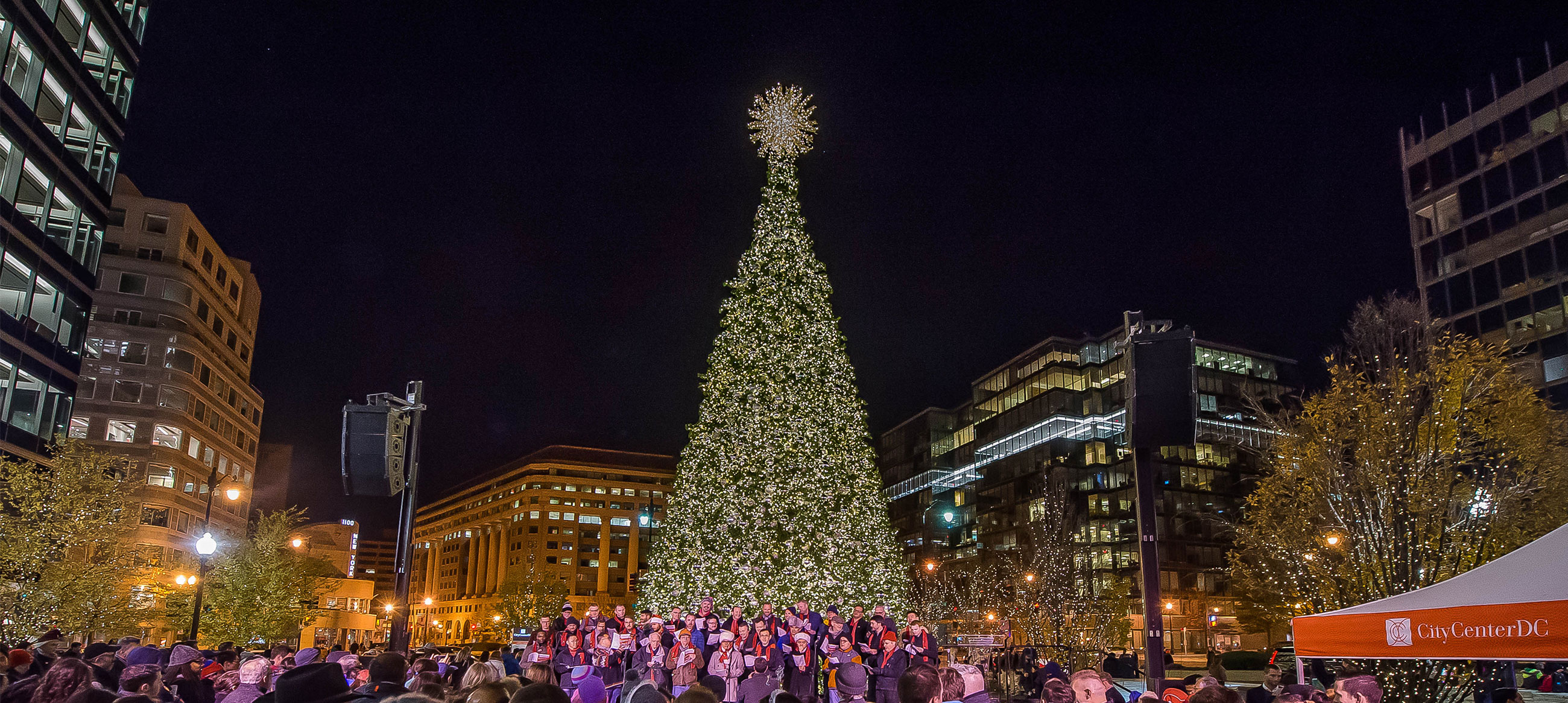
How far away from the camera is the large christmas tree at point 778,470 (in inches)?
986

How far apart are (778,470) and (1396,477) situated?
13724mm

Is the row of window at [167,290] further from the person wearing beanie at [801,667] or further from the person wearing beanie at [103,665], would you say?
the person wearing beanie at [801,667]

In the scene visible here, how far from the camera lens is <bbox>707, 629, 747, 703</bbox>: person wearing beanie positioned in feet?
53.9

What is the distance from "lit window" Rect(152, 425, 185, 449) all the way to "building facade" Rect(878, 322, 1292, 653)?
6264 cm

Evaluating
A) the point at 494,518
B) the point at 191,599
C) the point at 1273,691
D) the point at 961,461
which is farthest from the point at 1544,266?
the point at 494,518

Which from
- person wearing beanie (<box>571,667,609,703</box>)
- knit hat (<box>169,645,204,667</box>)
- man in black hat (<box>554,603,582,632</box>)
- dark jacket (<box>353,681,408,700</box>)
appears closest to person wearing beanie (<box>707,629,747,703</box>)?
man in black hat (<box>554,603,582,632</box>)

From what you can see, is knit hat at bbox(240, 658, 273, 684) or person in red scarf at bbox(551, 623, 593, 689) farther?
person in red scarf at bbox(551, 623, 593, 689)

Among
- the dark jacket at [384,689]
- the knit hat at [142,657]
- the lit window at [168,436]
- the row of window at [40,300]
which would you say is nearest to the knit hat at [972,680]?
the dark jacket at [384,689]

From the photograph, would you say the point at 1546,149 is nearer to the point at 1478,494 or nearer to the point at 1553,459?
the point at 1553,459

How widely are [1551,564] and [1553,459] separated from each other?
20.4 metres

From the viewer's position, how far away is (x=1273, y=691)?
12312 millimetres

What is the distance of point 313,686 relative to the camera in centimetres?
552

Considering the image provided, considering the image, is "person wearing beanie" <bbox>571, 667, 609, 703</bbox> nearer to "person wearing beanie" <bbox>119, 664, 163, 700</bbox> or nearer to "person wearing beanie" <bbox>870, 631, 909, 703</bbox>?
"person wearing beanie" <bbox>119, 664, 163, 700</bbox>

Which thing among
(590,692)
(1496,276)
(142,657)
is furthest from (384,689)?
(1496,276)
